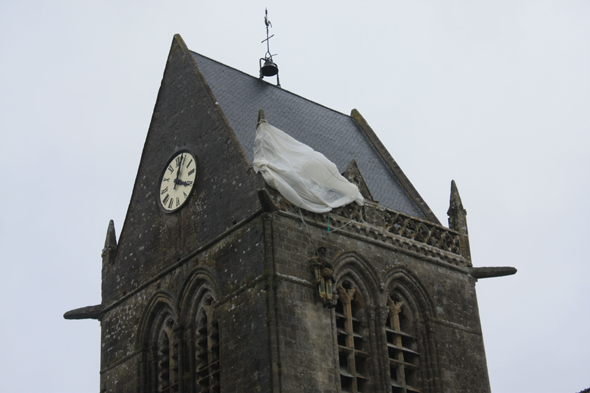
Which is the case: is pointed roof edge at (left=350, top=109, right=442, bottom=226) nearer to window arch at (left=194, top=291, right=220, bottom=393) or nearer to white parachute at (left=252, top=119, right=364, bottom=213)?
white parachute at (left=252, top=119, right=364, bottom=213)

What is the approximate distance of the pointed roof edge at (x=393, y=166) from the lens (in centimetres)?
3747

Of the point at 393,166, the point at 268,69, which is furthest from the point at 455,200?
the point at 268,69

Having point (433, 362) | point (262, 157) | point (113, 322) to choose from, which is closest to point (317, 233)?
point (262, 157)

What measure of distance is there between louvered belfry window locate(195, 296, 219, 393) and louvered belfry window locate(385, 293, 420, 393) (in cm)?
432

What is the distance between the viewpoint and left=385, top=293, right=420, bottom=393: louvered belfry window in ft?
107

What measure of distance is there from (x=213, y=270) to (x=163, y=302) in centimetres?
240

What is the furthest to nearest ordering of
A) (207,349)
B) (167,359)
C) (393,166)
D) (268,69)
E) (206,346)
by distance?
(268,69) < (393,166) < (167,359) < (206,346) < (207,349)

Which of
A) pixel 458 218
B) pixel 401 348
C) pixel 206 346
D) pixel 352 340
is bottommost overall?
pixel 352 340

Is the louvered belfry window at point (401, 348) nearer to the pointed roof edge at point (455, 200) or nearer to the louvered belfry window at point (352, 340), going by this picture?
the louvered belfry window at point (352, 340)

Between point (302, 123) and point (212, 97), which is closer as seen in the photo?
point (212, 97)

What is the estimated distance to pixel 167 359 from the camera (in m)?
34.0

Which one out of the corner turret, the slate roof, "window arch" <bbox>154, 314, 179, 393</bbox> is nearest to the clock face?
the slate roof

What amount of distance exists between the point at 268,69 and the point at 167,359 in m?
11.0

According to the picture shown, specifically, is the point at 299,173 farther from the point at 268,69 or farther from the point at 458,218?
the point at 268,69
